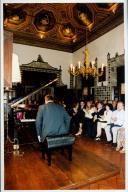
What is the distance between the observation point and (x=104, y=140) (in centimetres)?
558

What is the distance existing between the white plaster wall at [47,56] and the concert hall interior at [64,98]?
40mm

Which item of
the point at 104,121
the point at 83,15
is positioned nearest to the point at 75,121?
the point at 104,121

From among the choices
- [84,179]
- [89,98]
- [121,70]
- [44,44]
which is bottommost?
[84,179]

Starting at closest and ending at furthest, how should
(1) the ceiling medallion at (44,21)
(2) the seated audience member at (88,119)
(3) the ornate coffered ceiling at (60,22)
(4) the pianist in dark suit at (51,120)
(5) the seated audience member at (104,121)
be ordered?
(4) the pianist in dark suit at (51,120)
(5) the seated audience member at (104,121)
(2) the seated audience member at (88,119)
(3) the ornate coffered ceiling at (60,22)
(1) the ceiling medallion at (44,21)

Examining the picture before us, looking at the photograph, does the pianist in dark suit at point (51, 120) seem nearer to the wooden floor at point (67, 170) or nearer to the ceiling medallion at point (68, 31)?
the wooden floor at point (67, 170)

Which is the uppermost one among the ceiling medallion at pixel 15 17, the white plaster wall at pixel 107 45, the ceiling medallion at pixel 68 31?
the ceiling medallion at pixel 15 17

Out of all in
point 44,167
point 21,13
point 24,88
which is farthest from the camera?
point 24,88

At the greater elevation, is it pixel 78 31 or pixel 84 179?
pixel 78 31

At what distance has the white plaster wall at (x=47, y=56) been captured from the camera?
349 inches

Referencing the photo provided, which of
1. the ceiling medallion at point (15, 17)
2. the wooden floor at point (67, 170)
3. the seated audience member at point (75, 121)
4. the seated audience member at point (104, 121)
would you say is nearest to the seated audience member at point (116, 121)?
the seated audience member at point (104, 121)

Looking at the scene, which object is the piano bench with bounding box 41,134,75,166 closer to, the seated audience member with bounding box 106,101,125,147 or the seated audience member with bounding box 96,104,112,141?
the seated audience member with bounding box 106,101,125,147

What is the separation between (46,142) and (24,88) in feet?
17.9

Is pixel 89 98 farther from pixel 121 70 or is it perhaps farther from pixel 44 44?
pixel 44 44

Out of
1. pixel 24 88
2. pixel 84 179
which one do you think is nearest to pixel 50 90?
pixel 24 88
